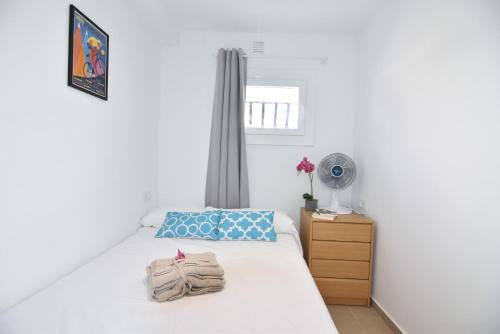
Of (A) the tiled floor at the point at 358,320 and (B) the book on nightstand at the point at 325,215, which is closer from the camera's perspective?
(A) the tiled floor at the point at 358,320

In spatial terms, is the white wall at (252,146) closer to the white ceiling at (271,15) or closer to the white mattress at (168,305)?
the white ceiling at (271,15)

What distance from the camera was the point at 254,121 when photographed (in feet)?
9.94

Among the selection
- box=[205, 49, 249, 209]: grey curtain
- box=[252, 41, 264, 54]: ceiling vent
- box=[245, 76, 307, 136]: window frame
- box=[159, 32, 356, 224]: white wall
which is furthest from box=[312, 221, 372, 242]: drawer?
box=[252, 41, 264, 54]: ceiling vent

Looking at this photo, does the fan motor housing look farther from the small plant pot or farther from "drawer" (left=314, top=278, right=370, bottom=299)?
"drawer" (left=314, top=278, right=370, bottom=299)

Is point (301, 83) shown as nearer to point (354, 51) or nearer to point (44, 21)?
point (354, 51)

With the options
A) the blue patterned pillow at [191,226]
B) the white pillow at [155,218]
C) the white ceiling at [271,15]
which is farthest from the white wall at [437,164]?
the white pillow at [155,218]

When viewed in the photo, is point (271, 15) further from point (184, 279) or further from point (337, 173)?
point (184, 279)

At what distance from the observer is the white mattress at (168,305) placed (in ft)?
3.59

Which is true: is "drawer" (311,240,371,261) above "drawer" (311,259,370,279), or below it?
above

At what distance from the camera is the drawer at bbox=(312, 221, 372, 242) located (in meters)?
2.39

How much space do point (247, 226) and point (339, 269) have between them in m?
0.91

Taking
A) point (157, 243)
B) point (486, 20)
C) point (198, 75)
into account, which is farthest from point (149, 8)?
point (486, 20)

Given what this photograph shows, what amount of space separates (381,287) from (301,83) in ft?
6.95

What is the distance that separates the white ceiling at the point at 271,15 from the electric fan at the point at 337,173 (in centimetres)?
132
